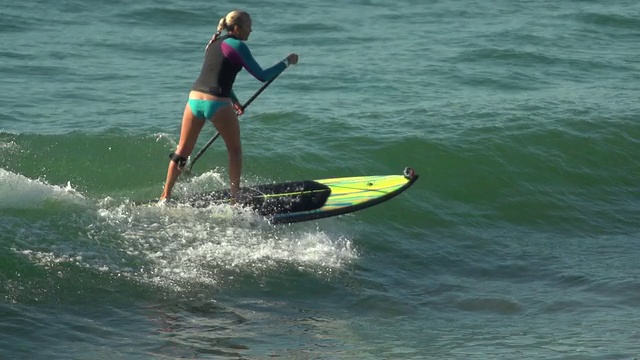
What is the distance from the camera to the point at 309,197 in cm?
960

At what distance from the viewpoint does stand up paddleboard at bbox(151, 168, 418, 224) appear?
372 inches

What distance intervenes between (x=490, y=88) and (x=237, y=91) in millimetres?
3880

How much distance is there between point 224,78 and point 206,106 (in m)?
0.29

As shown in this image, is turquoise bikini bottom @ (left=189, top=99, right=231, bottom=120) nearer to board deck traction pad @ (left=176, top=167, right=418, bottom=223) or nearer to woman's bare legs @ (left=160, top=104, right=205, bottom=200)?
woman's bare legs @ (left=160, top=104, right=205, bottom=200)

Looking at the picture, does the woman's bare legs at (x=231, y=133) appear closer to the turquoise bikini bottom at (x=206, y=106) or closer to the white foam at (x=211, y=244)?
the turquoise bikini bottom at (x=206, y=106)

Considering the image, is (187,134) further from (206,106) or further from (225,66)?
(225,66)

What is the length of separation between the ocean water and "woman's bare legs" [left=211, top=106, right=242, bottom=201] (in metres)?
0.49

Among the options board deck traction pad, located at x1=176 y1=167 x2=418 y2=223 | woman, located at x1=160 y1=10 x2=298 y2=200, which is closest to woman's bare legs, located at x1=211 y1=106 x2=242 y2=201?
woman, located at x1=160 y1=10 x2=298 y2=200

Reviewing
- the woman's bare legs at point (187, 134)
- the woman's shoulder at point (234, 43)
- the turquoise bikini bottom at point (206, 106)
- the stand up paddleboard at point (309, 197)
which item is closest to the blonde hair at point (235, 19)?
the woman's shoulder at point (234, 43)

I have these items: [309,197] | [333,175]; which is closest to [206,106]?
[309,197]

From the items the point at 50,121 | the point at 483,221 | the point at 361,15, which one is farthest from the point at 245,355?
the point at 361,15

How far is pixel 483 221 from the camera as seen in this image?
11117 millimetres

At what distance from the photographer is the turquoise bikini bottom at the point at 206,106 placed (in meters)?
8.80

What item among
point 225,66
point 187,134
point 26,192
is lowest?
point 26,192
